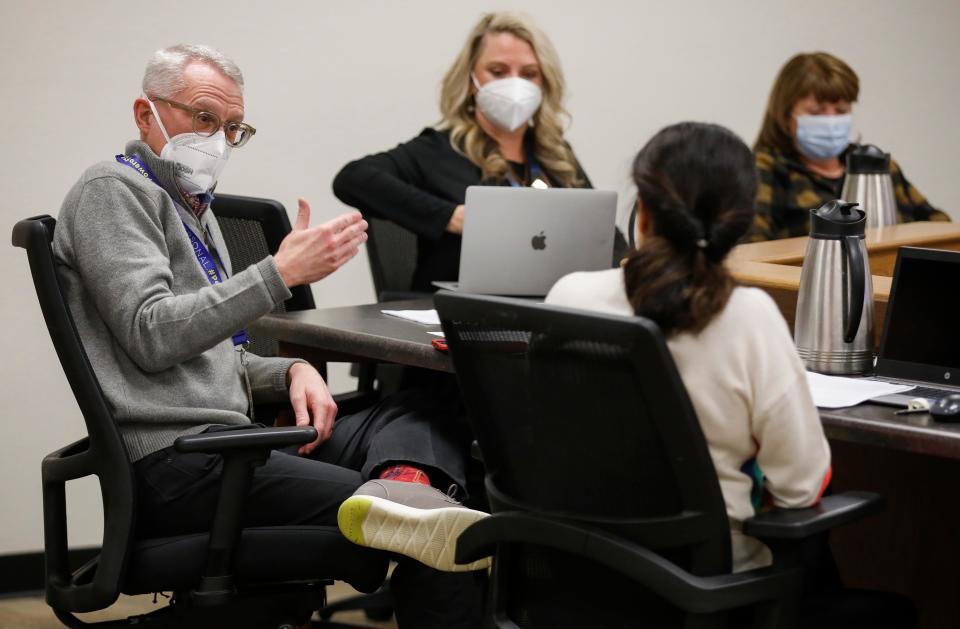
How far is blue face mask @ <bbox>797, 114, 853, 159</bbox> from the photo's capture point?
12.1ft

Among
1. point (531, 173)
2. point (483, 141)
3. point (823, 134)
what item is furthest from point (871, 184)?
point (483, 141)

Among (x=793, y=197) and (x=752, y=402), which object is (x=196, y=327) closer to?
(x=752, y=402)

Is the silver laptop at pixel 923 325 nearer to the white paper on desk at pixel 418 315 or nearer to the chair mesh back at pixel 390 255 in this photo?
the white paper on desk at pixel 418 315

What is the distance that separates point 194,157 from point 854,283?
1.09 metres

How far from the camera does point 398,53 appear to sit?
3.54m

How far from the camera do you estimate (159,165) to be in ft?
6.23

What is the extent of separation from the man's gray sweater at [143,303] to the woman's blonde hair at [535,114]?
4.67 ft

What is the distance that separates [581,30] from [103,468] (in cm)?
269

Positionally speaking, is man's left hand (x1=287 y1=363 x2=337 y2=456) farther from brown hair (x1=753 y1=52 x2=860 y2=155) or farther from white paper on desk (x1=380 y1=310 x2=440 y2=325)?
brown hair (x1=753 y1=52 x2=860 y2=155)

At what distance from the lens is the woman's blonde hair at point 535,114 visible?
3.16 metres

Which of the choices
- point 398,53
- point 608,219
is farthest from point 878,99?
point 608,219

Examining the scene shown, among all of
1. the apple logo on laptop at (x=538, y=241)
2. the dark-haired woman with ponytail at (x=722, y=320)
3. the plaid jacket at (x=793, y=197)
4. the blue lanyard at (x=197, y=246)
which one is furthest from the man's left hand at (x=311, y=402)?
the plaid jacket at (x=793, y=197)

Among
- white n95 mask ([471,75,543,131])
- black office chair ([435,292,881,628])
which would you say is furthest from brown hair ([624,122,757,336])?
white n95 mask ([471,75,543,131])

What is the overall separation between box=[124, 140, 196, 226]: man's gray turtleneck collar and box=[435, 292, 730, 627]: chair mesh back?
739 millimetres
